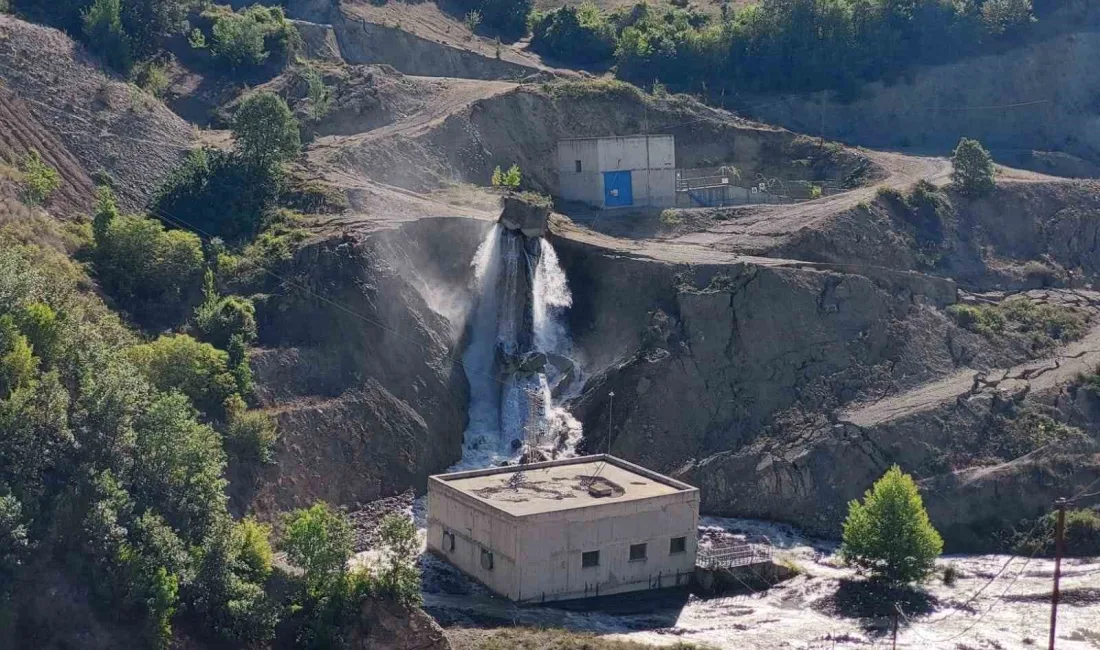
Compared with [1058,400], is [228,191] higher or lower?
higher

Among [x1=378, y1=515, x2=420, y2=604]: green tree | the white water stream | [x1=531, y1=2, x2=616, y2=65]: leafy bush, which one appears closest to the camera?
[x1=378, y1=515, x2=420, y2=604]: green tree

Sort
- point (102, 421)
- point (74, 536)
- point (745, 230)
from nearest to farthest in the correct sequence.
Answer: point (74, 536)
point (102, 421)
point (745, 230)

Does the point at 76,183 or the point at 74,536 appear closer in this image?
the point at 74,536

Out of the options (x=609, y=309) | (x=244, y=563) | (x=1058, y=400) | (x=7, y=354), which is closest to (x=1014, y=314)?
(x=1058, y=400)

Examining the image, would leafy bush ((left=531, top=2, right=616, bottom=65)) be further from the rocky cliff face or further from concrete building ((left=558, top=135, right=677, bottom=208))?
the rocky cliff face

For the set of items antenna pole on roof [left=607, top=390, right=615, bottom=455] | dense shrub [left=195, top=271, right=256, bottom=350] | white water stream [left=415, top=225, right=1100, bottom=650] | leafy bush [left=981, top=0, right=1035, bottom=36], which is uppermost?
leafy bush [left=981, top=0, right=1035, bottom=36]

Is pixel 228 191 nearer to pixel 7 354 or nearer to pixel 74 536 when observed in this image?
pixel 7 354

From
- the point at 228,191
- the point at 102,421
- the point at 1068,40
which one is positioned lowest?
the point at 102,421

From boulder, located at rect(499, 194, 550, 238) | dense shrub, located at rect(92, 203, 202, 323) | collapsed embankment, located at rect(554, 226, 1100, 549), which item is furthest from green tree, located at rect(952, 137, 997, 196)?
dense shrub, located at rect(92, 203, 202, 323)
